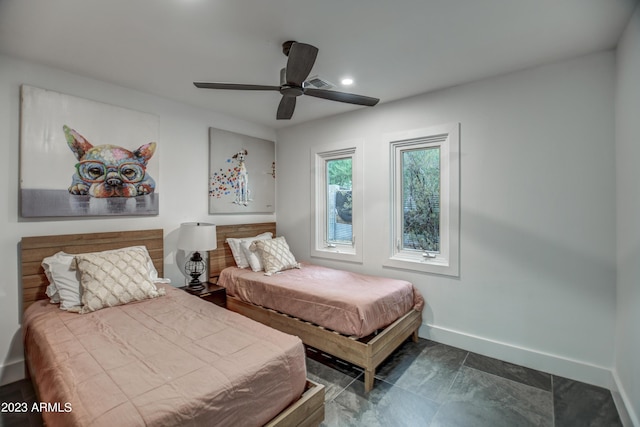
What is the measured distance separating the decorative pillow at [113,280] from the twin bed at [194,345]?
6cm

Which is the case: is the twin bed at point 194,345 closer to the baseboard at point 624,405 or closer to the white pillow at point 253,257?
the white pillow at point 253,257

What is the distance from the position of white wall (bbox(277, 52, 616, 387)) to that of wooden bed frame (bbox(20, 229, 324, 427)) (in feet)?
5.91

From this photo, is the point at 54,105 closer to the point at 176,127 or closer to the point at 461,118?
the point at 176,127

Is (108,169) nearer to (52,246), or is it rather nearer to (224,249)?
(52,246)

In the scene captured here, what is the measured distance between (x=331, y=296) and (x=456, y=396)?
45.7 inches

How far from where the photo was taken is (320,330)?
8.05 feet

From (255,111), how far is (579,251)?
3.53 m

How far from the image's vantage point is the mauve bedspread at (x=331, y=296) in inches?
91.4

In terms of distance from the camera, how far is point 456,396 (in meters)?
2.12

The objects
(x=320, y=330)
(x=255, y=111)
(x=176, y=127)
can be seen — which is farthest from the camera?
(x=255, y=111)

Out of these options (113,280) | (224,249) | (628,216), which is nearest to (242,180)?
(224,249)

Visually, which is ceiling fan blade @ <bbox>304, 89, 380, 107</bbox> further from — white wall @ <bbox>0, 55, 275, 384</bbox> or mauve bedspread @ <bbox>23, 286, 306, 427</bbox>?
white wall @ <bbox>0, 55, 275, 384</bbox>

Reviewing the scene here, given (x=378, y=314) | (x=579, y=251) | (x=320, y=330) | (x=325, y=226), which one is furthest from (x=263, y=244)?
(x=579, y=251)

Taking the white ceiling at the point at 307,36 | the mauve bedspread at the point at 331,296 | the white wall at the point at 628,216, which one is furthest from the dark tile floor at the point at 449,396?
the white ceiling at the point at 307,36
